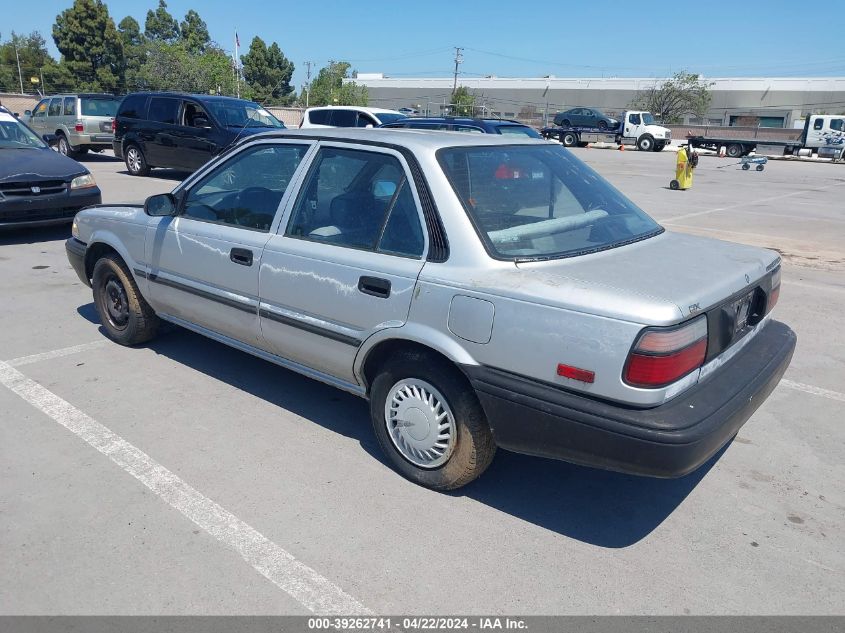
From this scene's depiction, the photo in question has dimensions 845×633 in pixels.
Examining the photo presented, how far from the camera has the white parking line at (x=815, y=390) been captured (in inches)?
185

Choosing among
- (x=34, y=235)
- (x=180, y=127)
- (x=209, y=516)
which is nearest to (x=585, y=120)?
(x=180, y=127)

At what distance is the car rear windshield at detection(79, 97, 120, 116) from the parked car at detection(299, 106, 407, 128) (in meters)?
5.79

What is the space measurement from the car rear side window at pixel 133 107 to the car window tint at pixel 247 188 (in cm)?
1267

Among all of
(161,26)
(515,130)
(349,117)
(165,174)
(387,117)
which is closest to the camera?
(515,130)

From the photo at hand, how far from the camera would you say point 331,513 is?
3.21 metres

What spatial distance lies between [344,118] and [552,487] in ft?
46.7

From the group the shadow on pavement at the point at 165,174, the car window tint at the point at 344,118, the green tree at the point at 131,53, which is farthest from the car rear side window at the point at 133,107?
the green tree at the point at 131,53

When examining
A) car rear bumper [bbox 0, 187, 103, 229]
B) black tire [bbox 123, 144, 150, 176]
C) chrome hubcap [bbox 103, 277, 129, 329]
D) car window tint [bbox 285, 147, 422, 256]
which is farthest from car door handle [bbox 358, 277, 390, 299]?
black tire [bbox 123, 144, 150, 176]

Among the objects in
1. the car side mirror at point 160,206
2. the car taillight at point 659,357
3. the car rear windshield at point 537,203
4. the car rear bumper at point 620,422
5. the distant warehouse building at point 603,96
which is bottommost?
the car rear bumper at point 620,422

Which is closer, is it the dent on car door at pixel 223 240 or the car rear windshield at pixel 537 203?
the car rear windshield at pixel 537 203

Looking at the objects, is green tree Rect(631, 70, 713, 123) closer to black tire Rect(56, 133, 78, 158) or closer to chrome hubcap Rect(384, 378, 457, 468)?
black tire Rect(56, 133, 78, 158)

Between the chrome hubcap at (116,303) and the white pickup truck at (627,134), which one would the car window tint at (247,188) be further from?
the white pickup truck at (627,134)

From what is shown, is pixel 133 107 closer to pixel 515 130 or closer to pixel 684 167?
pixel 515 130

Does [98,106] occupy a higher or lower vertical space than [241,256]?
higher
